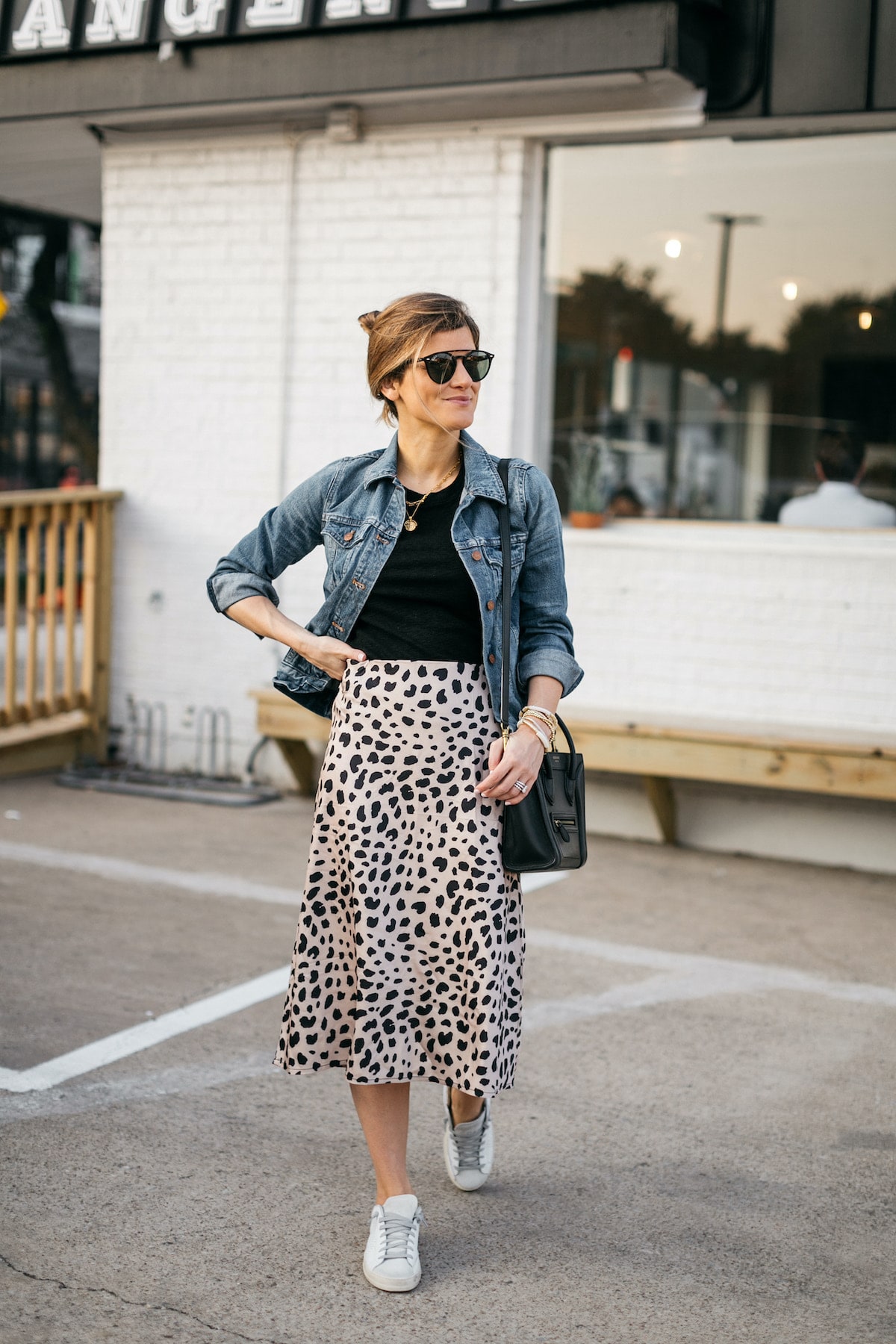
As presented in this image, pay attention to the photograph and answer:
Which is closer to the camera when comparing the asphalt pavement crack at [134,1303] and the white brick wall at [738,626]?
the asphalt pavement crack at [134,1303]

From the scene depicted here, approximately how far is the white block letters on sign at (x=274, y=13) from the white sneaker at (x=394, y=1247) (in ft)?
18.0

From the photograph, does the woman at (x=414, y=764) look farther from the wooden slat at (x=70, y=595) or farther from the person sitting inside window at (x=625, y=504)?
the wooden slat at (x=70, y=595)

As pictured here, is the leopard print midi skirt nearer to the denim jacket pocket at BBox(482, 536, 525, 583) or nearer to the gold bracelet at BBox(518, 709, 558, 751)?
the gold bracelet at BBox(518, 709, 558, 751)

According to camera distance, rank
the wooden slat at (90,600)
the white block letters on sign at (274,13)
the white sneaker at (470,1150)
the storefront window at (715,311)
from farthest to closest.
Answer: the wooden slat at (90,600) → the storefront window at (715,311) → the white block letters on sign at (274,13) → the white sneaker at (470,1150)

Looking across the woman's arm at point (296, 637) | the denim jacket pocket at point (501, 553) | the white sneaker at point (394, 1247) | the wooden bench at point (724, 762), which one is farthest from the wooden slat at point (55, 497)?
the white sneaker at point (394, 1247)

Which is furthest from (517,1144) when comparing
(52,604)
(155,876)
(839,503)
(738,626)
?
(52,604)

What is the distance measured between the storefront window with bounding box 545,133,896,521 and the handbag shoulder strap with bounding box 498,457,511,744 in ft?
13.8

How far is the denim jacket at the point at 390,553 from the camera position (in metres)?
3.03

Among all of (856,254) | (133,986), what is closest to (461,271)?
(856,254)

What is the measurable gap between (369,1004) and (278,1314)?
1.99 ft

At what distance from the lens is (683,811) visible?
688cm

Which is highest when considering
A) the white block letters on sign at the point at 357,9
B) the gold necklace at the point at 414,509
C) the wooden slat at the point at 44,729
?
the white block letters on sign at the point at 357,9

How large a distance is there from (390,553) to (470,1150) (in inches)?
54.8

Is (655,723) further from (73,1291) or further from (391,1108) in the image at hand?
(73,1291)
